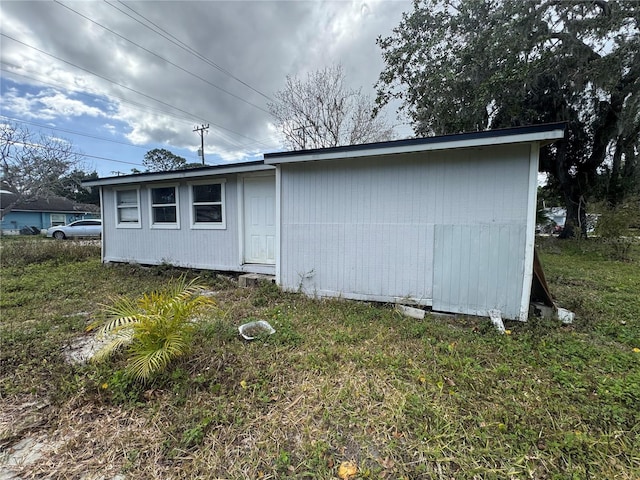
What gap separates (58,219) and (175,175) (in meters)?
27.2

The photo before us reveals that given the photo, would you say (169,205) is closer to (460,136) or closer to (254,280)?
(254,280)

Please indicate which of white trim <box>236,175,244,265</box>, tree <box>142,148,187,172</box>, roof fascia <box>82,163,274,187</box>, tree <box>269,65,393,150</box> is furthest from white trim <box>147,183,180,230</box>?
tree <box>142,148,187,172</box>

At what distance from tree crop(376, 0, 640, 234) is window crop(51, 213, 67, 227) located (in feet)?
94.4

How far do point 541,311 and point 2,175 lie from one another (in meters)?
25.8

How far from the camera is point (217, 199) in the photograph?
6035mm

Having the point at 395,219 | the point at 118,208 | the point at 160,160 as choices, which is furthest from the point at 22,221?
the point at 395,219

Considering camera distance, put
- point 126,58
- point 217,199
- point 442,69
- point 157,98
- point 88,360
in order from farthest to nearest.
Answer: point 157,98, point 126,58, point 442,69, point 217,199, point 88,360

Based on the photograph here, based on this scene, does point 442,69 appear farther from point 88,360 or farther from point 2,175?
point 2,175

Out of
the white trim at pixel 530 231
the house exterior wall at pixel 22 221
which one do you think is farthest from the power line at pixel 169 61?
the house exterior wall at pixel 22 221

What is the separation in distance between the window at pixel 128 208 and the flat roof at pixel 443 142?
456 cm

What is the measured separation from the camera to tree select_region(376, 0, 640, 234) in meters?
7.94

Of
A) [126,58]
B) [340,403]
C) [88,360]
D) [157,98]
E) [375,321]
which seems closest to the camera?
[340,403]

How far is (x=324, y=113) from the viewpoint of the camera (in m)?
13.8

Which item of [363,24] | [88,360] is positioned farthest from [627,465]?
[363,24]
